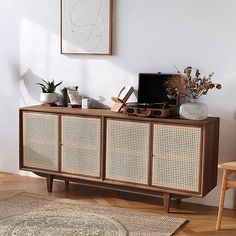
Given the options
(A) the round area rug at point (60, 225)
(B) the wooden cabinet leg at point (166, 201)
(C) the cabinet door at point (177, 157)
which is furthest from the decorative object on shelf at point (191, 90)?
(A) the round area rug at point (60, 225)

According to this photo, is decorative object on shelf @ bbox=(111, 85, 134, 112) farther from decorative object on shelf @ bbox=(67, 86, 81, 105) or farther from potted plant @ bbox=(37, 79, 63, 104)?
potted plant @ bbox=(37, 79, 63, 104)

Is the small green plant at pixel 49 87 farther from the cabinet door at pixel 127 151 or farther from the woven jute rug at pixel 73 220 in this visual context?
the woven jute rug at pixel 73 220

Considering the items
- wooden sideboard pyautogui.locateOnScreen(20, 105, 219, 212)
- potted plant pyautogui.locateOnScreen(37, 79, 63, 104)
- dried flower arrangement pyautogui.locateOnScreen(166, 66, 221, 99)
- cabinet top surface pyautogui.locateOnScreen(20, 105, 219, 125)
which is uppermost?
dried flower arrangement pyautogui.locateOnScreen(166, 66, 221, 99)

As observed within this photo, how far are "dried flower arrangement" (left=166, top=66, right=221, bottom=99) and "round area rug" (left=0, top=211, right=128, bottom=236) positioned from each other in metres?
1.18

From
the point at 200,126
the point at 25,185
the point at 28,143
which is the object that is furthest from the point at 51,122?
the point at 200,126

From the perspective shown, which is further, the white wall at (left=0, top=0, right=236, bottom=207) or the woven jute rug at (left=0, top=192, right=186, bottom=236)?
the white wall at (left=0, top=0, right=236, bottom=207)

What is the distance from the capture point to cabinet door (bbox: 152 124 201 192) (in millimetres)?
3912

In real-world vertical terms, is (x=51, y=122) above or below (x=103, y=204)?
above

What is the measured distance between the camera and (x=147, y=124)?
406 cm

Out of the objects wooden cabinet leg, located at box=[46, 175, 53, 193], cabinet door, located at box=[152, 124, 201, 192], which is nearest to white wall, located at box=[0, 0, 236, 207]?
cabinet door, located at box=[152, 124, 201, 192]

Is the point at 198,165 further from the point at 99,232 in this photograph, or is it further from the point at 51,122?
the point at 51,122

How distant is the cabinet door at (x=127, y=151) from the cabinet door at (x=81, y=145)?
11cm

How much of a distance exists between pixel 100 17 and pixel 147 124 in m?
1.17

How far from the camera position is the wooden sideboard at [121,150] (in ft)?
12.9
